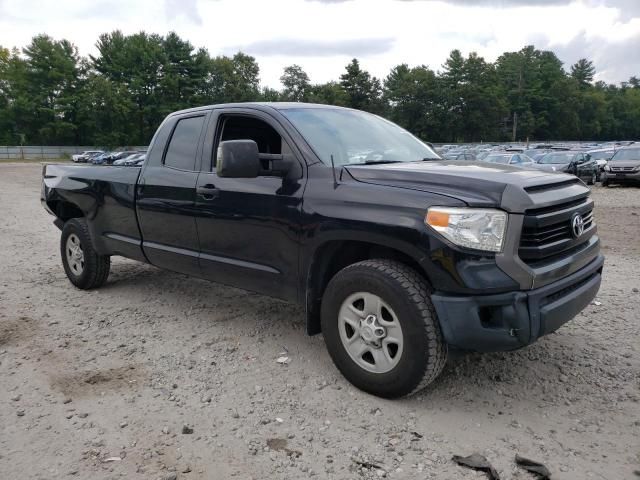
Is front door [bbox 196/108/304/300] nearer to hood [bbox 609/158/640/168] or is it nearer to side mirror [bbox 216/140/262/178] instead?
side mirror [bbox 216/140/262/178]

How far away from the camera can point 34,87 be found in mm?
72750

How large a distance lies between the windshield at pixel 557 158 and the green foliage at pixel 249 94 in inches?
2348

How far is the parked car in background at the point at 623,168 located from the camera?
20.0m

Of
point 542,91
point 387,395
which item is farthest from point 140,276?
point 542,91

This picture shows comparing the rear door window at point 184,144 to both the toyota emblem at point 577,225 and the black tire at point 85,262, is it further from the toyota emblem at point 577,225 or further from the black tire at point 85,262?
the toyota emblem at point 577,225

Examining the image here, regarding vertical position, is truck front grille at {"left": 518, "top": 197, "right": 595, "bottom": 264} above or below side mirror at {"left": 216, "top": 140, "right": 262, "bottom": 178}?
below

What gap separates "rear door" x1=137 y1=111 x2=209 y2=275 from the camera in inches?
177

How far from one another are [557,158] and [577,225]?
22.4m

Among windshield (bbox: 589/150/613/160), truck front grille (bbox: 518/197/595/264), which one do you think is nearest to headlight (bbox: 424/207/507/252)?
truck front grille (bbox: 518/197/595/264)

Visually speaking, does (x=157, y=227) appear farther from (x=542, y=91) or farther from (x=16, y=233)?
(x=542, y=91)

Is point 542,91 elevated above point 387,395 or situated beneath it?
elevated above

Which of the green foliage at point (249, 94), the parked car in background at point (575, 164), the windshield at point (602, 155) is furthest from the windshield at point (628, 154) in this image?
the green foliage at point (249, 94)

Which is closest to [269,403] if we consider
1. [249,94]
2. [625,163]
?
[625,163]

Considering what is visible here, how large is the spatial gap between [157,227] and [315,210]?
1968mm
